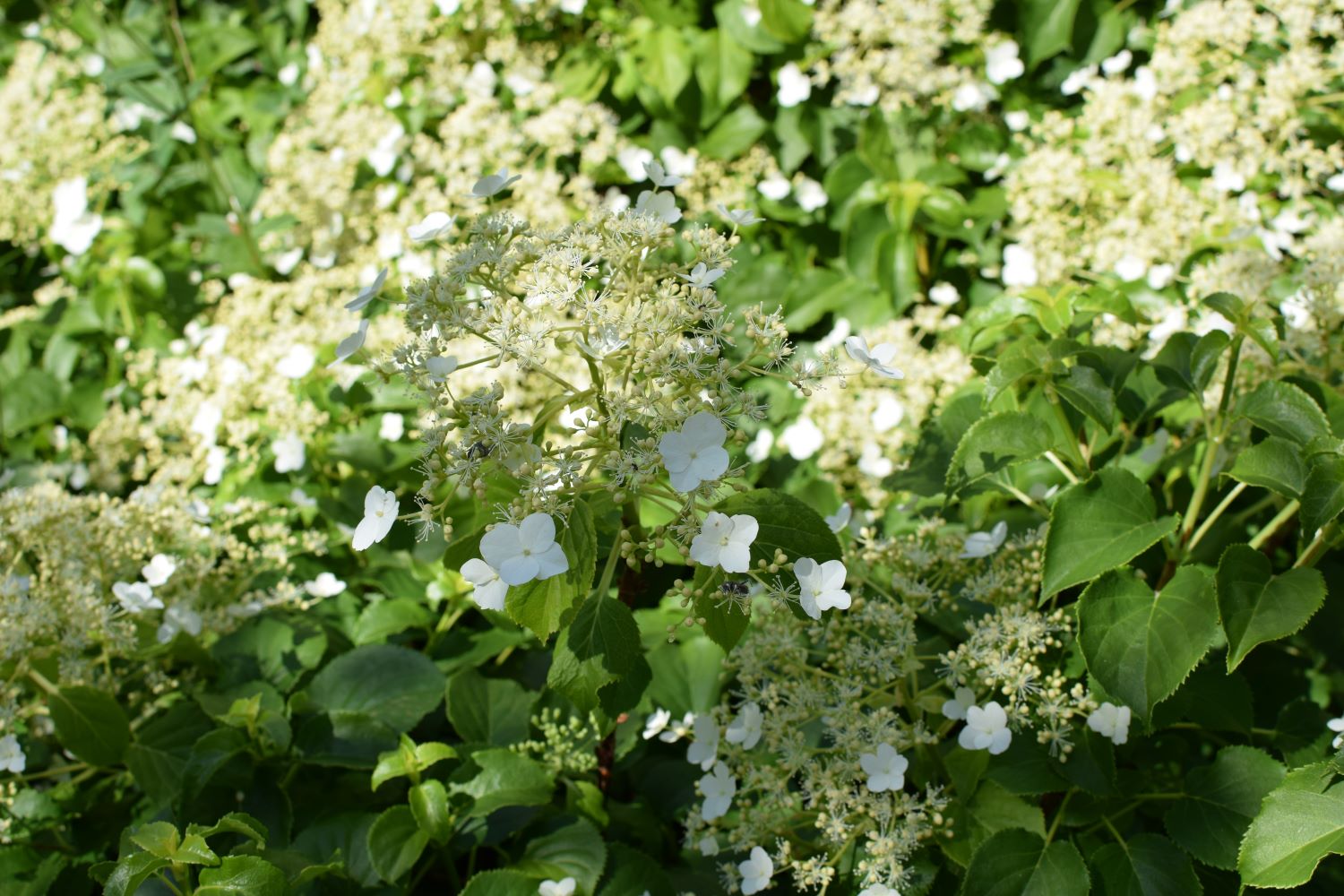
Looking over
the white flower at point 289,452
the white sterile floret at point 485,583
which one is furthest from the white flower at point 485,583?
the white flower at point 289,452

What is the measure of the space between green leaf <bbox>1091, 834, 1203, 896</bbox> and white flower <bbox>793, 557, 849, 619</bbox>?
48 cm

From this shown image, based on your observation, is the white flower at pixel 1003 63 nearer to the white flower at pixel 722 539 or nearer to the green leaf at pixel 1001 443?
the green leaf at pixel 1001 443

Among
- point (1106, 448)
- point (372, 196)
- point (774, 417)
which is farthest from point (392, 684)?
point (372, 196)

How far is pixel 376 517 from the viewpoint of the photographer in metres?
1.03

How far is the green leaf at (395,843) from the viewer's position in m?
1.25

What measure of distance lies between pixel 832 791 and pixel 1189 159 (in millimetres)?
1687

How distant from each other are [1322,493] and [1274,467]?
7 cm

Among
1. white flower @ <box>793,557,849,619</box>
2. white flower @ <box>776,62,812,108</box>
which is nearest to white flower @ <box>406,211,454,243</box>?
white flower @ <box>793,557,849,619</box>

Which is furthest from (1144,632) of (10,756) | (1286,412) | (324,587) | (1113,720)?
(10,756)

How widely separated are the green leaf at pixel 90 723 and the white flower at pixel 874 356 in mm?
1125

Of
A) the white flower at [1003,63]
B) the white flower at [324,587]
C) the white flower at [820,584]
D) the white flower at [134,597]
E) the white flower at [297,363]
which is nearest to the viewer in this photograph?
the white flower at [820,584]

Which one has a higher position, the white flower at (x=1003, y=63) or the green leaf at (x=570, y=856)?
the white flower at (x=1003, y=63)

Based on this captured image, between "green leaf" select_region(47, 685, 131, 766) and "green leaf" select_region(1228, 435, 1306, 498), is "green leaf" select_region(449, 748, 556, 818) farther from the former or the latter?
"green leaf" select_region(1228, 435, 1306, 498)

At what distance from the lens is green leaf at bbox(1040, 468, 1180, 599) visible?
1189 millimetres
